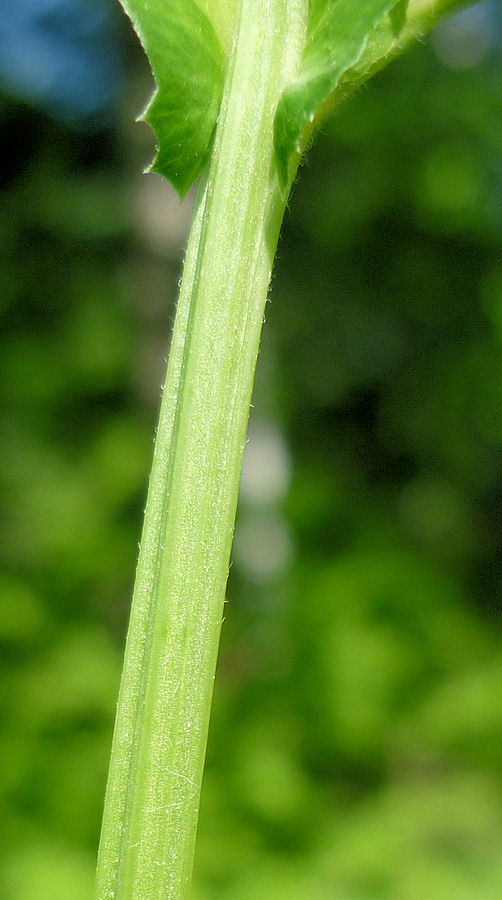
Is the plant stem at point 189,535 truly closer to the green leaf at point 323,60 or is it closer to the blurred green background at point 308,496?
the green leaf at point 323,60

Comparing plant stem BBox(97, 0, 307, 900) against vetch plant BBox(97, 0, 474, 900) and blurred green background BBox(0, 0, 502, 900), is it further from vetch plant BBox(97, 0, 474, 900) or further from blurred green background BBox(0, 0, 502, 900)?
blurred green background BBox(0, 0, 502, 900)

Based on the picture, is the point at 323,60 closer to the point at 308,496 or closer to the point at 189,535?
the point at 189,535

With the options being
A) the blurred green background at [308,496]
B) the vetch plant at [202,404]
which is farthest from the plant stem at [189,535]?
the blurred green background at [308,496]

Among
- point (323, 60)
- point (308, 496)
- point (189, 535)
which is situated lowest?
point (189, 535)

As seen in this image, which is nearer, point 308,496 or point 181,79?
point 181,79

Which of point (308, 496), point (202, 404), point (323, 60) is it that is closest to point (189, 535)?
point (202, 404)

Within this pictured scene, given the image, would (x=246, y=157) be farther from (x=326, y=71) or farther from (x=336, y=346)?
(x=336, y=346)

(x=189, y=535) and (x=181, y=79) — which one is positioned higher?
(x=181, y=79)

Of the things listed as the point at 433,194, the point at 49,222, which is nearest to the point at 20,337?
the point at 49,222
